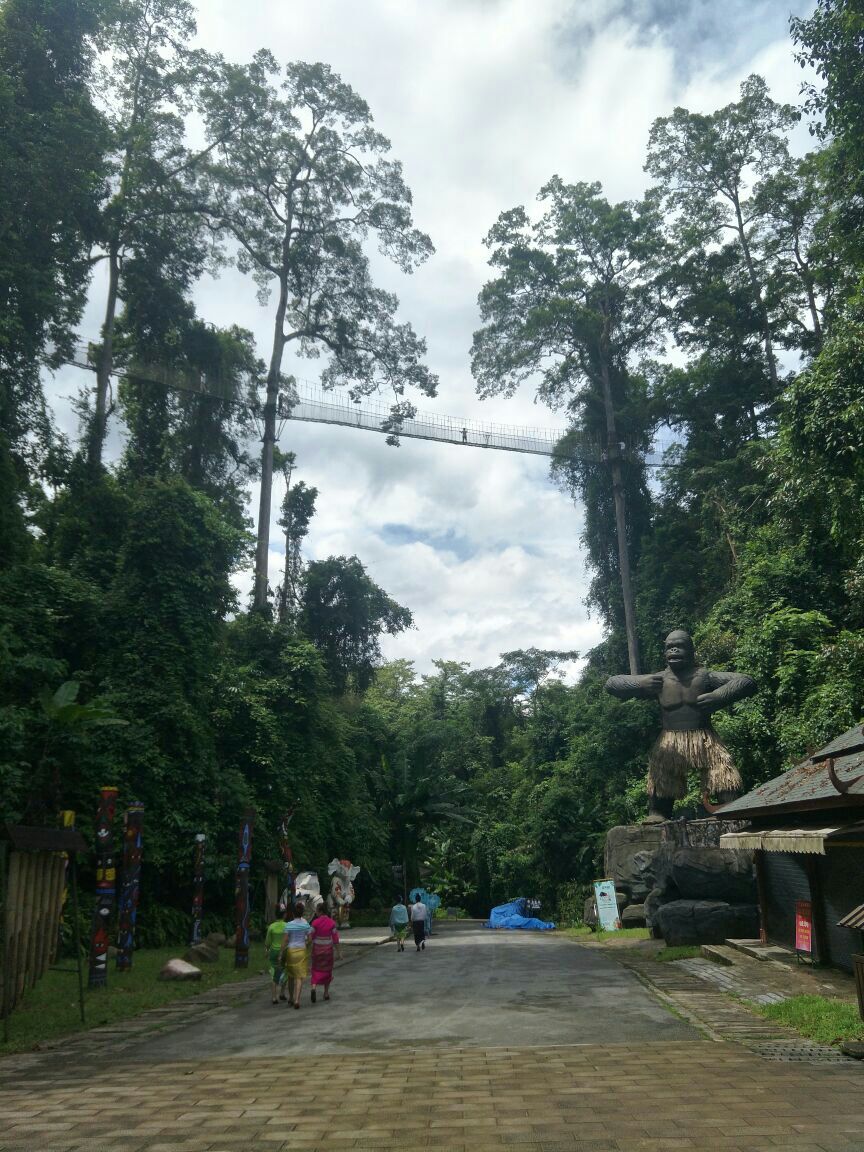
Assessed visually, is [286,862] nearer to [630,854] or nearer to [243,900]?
[243,900]

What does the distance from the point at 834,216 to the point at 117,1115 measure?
22151mm

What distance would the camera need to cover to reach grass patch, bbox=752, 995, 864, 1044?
7.73 meters

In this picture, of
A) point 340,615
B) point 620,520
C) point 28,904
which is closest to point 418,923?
point 28,904

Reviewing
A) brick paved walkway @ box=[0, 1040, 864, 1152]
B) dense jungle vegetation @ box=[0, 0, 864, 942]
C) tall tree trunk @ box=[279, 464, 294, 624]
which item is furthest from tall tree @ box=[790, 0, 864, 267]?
tall tree trunk @ box=[279, 464, 294, 624]

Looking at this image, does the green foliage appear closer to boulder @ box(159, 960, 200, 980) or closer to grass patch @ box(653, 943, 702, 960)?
grass patch @ box(653, 943, 702, 960)

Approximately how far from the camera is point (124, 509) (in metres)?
22.2

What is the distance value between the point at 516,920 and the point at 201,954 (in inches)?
692

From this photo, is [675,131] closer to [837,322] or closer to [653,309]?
[653,309]

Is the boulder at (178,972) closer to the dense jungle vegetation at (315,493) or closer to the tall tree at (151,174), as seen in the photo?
the dense jungle vegetation at (315,493)

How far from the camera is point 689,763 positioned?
68.3 ft

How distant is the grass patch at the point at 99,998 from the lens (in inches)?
360

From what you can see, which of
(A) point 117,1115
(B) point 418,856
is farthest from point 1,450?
(B) point 418,856

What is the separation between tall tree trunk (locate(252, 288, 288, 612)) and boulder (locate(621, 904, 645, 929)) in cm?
1402

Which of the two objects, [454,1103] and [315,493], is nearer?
[454,1103]
